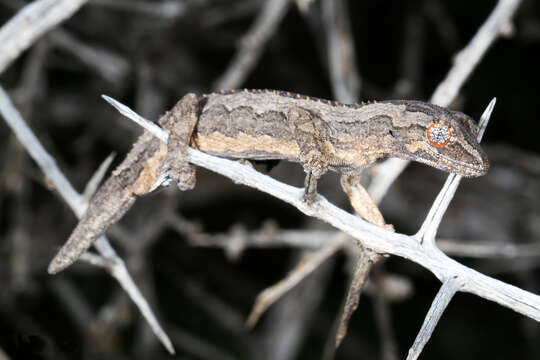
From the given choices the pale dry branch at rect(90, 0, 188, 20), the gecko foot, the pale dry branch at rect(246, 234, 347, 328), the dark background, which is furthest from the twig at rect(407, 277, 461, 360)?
the pale dry branch at rect(90, 0, 188, 20)

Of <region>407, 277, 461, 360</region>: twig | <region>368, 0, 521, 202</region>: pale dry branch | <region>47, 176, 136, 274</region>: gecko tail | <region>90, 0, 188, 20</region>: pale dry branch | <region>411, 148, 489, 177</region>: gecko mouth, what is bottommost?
<region>407, 277, 461, 360</region>: twig

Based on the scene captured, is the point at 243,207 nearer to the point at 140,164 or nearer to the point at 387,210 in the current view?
the point at 387,210

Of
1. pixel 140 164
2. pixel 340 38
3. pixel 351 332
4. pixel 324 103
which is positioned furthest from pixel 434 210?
pixel 351 332

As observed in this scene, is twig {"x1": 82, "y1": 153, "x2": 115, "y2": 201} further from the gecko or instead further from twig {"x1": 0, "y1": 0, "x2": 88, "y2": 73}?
twig {"x1": 0, "y1": 0, "x2": 88, "y2": 73}

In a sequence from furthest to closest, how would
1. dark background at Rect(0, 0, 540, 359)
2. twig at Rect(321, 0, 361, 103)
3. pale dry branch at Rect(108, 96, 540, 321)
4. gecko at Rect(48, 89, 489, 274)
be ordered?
dark background at Rect(0, 0, 540, 359) < twig at Rect(321, 0, 361, 103) < gecko at Rect(48, 89, 489, 274) < pale dry branch at Rect(108, 96, 540, 321)

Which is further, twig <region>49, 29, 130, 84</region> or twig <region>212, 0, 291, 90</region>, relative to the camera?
twig <region>49, 29, 130, 84</region>

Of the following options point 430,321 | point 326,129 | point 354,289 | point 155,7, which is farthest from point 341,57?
point 430,321

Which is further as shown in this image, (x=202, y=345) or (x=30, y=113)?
(x=202, y=345)

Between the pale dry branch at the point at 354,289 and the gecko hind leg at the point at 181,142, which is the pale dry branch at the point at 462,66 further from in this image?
the gecko hind leg at the point at 181,142
